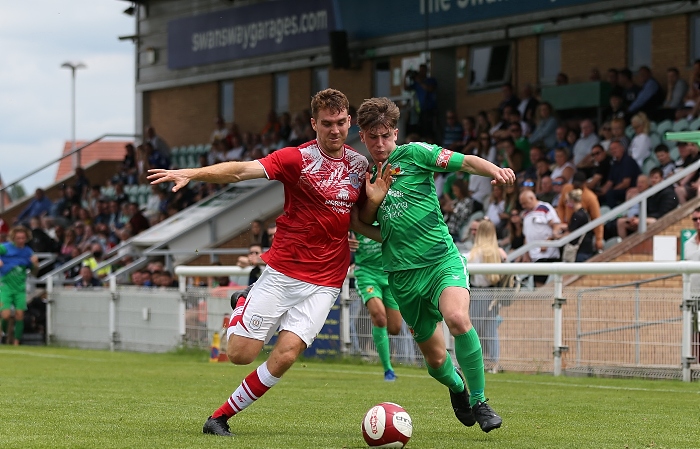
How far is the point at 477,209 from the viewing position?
20516 mm

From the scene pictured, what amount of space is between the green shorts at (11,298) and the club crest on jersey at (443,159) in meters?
16.8

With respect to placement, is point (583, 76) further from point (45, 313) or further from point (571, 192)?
point (45, 313)

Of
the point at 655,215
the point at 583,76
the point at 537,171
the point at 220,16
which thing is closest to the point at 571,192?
the point at 655,215

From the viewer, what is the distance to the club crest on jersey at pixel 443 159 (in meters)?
8.22

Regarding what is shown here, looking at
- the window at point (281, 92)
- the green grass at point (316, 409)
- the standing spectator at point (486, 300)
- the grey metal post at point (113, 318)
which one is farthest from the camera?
the window at point (281, 92)

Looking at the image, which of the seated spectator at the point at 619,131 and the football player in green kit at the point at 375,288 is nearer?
the football player in green kit at the point at 375,288

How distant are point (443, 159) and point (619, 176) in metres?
10.6

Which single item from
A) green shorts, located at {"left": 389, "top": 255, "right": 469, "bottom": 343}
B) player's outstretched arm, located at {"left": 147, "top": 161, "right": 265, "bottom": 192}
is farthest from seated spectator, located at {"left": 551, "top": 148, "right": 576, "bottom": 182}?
player's outstretched arm, located at {"left": 147, "top": 161, "right": 265, "bottom": 192}

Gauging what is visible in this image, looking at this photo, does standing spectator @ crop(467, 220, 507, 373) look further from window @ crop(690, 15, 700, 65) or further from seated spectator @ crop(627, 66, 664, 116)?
window @ crop(690, 15, 700, 65)

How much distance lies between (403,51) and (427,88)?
311 cm

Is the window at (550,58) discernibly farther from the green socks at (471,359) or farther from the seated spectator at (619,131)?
the green socks at (471,359)

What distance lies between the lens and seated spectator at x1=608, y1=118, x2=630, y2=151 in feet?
62.1

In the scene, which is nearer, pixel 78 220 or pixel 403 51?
pixel 403 51

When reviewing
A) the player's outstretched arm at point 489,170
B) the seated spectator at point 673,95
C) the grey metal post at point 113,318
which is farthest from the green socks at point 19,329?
the player's outstretched arm at point 489,170
